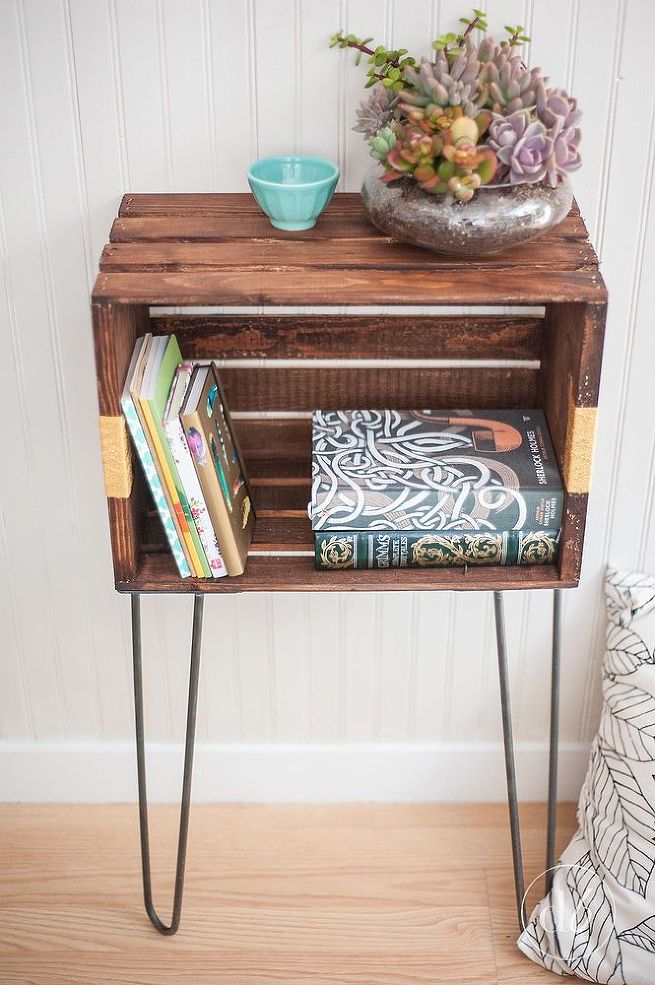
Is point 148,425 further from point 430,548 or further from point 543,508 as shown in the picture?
point 543,508

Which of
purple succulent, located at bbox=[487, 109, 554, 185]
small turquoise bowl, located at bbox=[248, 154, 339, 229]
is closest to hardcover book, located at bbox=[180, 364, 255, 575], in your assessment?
small turquoise bowl, located at bbox=[248, 154, 339, 229]

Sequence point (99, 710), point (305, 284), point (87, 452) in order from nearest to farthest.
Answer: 1. point (305, 284)
2. point (87, 452)
3. point (99, 710)

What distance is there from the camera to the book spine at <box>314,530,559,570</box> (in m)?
1.35

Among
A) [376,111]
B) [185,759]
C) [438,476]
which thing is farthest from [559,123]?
[185,759]

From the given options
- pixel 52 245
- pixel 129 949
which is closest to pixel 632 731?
pixel 129 949

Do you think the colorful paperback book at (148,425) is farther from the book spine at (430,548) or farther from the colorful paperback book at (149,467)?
the book spine at (430,548)

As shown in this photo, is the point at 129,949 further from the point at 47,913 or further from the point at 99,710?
the point at 99,710

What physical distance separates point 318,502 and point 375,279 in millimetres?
290

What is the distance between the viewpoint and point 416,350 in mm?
1544

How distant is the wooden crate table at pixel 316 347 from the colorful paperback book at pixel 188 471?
0.04m

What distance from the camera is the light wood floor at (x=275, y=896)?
1.67 metres

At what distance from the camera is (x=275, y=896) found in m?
1.78

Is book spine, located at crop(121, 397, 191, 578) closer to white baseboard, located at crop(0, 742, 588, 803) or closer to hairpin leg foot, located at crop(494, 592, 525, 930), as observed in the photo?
hairpin leg foot, located at crop(494, 592, 525, 930)

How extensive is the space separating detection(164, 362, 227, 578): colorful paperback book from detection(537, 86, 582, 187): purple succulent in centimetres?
51
